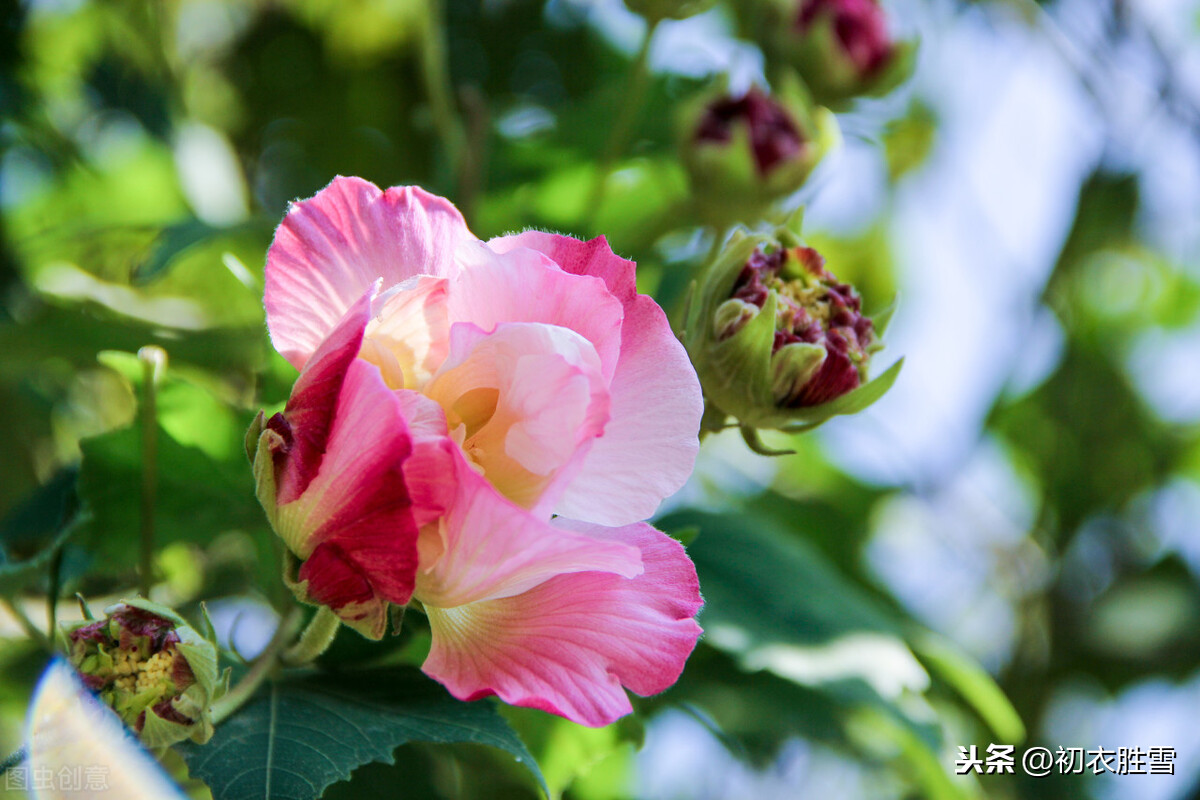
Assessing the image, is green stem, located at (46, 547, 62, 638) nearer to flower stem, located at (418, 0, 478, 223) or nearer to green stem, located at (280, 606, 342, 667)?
green stem, located at (280, 606, 342, 667)

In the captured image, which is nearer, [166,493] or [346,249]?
[346,249]

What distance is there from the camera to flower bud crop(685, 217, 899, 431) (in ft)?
1.26

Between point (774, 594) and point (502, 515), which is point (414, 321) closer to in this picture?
point (502, 515)

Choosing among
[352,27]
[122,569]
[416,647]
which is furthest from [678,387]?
[352,27]

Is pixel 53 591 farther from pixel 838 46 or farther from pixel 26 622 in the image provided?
pixel 838 46

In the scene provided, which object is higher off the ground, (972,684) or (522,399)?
(522,399)

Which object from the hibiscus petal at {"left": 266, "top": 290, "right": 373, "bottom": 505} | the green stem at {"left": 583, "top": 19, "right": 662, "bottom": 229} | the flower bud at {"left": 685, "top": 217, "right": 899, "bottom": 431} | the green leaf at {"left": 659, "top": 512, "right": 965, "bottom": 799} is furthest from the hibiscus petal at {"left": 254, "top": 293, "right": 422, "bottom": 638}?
the green stem at {"left": 583, "top": 19, "right": 662, "bottom": 229}

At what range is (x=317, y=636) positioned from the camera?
12.6 inches

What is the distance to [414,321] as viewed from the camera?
29 cm

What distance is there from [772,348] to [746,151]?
0.84ft

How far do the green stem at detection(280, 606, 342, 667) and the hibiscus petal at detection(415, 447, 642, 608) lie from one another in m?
0.05

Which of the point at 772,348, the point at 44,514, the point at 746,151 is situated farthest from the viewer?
the point at 746,151

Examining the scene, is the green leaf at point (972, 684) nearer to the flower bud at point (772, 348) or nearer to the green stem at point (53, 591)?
the flower bud at point (772, 348)

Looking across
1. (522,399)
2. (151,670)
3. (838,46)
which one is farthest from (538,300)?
(838,46)
